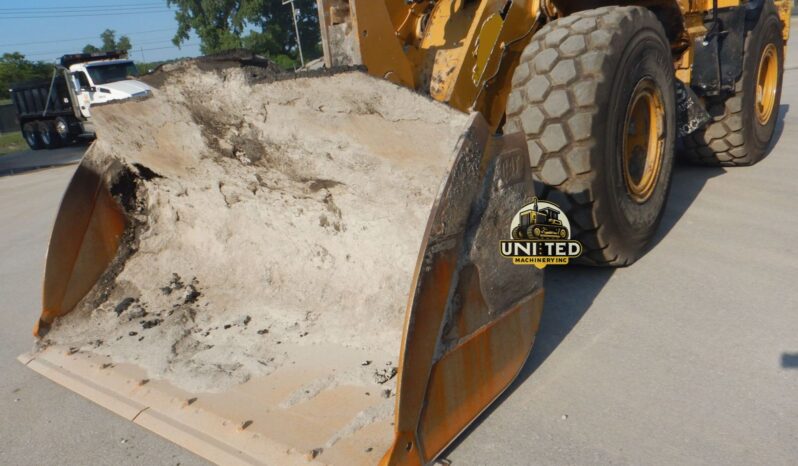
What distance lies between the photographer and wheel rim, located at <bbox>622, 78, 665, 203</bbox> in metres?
3.36

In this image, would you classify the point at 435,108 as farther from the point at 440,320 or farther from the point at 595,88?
the point at 595,88

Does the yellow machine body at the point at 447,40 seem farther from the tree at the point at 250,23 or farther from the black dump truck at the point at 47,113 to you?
the tree at the point at 250,23

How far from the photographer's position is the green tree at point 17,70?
41.0 metres

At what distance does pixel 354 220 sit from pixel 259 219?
0.67m

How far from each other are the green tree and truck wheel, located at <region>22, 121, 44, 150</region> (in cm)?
2300

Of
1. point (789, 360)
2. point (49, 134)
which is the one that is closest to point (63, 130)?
point (49, 134)

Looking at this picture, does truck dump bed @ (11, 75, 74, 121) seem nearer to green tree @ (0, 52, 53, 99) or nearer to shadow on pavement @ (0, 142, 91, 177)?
shadow on pavement @ (0, 142, 91, 177)

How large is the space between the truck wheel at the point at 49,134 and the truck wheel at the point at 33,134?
14.3 inches

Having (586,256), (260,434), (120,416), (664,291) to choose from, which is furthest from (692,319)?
(120,416)

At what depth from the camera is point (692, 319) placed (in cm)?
276

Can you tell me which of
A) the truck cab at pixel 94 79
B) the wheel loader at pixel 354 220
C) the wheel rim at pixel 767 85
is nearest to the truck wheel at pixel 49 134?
the truck cab at pixel 94 79

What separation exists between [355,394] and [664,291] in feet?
5.81

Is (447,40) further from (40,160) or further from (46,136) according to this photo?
(46,136)

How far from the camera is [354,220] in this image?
2.87m
